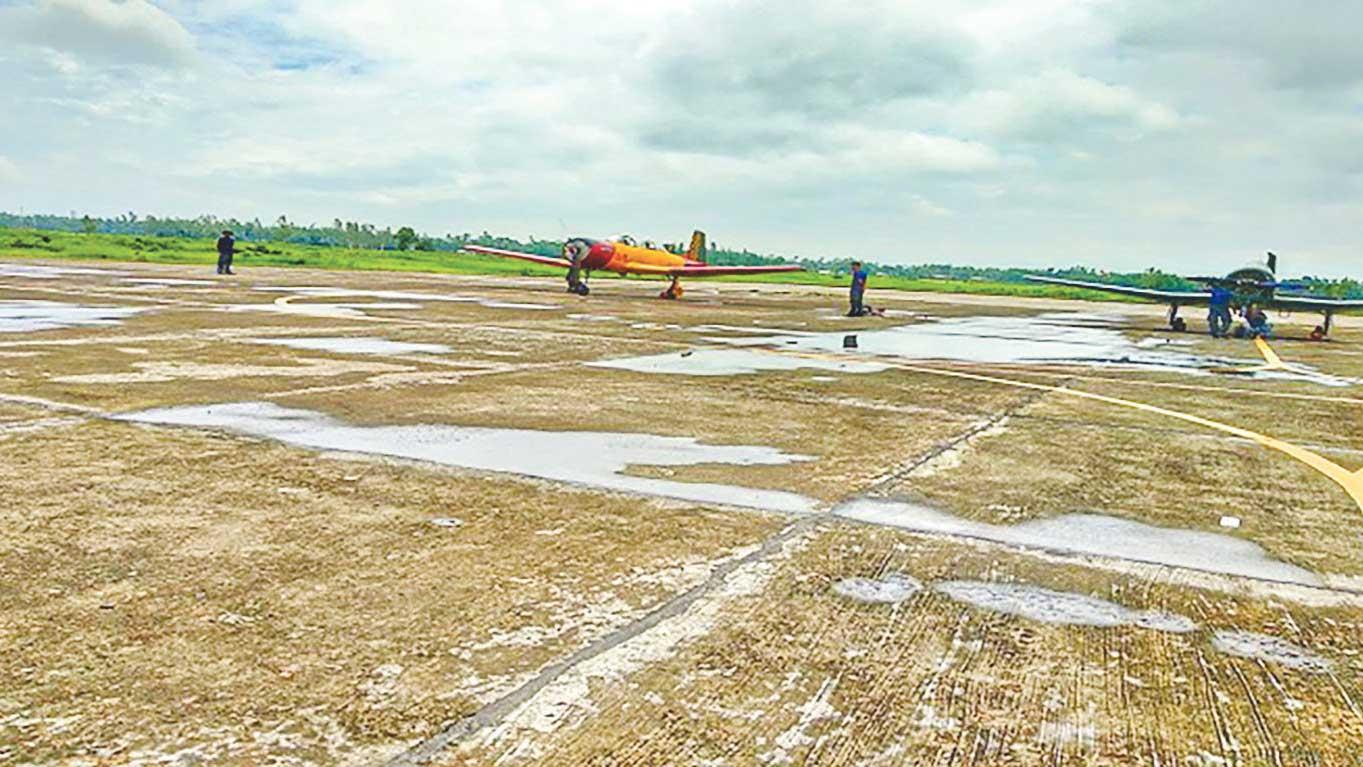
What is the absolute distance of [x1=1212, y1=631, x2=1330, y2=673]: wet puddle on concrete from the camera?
364 cm

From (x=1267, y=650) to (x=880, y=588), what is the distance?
1463 mm

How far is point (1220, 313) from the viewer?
83.9 ft

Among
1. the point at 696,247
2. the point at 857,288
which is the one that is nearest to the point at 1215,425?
the point at 857,288

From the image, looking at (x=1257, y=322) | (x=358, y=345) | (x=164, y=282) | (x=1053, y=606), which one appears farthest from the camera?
(x=164, y=282)

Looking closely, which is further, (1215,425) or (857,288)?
(857,288)

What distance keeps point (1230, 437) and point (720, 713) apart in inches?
295

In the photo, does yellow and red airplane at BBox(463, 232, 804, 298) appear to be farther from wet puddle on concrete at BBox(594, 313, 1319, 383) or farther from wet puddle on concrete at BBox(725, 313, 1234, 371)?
wet puddle on concrete at BBox(594, 313, 1319, 383)

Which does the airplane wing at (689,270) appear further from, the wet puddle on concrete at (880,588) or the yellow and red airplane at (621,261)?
the wet puddle on concrete at (880,588)

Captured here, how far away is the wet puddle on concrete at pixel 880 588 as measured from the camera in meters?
4.18

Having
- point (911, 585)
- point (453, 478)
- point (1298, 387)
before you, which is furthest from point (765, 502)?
point (1298, 387)

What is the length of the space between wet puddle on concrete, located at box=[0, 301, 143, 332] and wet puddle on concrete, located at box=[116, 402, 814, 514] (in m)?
8.71

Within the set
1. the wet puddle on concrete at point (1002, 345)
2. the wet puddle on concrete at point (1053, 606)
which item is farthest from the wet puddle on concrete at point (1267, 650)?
the wet puddle on concrete at point (1002, 345)

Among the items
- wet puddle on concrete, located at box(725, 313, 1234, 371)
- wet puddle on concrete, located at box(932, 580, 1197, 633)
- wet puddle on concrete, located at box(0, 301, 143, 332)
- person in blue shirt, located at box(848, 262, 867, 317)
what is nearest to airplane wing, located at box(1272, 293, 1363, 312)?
wet puddle on concrete, located at box(725, 313, 1234, 371)

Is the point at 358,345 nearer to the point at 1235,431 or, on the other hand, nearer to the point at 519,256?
the point at 1235,431
